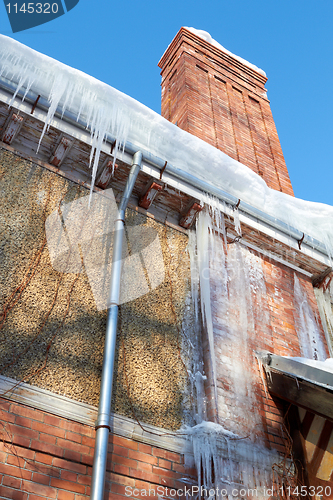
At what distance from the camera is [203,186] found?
4605 millimetres

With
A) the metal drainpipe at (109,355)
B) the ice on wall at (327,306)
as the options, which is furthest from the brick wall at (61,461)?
the ice on wall at (327,306)

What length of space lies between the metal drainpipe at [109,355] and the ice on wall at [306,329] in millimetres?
A: 2156

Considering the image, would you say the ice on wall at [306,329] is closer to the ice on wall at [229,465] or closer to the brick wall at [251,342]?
the brick wall at [251,342]

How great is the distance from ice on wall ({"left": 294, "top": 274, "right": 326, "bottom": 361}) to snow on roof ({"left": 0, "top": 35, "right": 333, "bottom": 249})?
69cm

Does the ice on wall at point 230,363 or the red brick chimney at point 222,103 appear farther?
the red brick chimney at point 222,103

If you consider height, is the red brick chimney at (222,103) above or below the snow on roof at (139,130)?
above

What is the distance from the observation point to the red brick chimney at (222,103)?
6969 mm

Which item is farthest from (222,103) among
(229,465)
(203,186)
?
(229,465)

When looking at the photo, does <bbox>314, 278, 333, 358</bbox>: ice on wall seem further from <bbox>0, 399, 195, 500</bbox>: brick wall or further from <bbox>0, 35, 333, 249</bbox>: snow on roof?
<bbox>0, 399, 195, 500</bbox>: brick wall

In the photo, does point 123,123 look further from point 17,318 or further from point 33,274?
point 17,318

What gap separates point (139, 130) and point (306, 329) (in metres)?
2.68

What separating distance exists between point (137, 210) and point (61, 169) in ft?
2.68

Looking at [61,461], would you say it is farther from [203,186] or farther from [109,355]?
[203,186]

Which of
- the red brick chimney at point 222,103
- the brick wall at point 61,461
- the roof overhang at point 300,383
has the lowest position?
the brick wall at point 61,461
